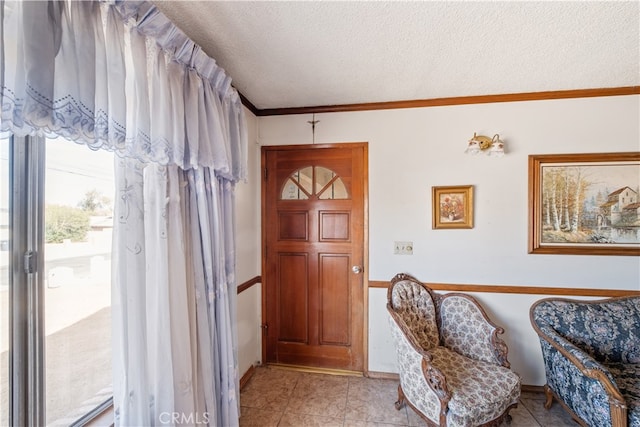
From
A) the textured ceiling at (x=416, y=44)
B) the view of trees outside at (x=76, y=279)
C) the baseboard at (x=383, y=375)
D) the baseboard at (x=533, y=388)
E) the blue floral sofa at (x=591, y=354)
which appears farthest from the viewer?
the baseboard at (x=383, y=375)

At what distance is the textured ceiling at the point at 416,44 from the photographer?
1270 mm

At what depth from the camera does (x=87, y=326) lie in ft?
3.84

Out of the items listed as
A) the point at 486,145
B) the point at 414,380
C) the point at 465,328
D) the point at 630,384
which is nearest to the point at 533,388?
the point at 630,384

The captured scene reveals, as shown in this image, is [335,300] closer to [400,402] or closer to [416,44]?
[400,402]

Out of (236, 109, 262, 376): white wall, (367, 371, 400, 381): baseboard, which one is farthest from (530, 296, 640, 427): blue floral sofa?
(236, 109, 262, 376): white wall

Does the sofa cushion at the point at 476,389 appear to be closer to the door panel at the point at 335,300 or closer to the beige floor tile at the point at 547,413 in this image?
the beige floor tile at the point at 547,413

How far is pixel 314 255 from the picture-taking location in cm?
246

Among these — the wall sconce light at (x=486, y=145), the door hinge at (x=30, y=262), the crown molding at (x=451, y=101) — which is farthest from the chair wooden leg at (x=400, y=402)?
the crown molding at (x=451, y=101)

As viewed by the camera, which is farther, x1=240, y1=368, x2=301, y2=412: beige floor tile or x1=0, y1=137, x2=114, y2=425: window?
x1=240, y1=368, x2=301, y2=412: beige floor tile

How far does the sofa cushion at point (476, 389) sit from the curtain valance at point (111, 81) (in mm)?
1967

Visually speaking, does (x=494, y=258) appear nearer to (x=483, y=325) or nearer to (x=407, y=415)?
(x=483, y=325)

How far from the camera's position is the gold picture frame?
222 cm

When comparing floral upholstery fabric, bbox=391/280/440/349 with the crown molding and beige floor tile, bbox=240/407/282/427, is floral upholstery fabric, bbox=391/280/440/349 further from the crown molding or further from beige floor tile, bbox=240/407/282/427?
the crown molding

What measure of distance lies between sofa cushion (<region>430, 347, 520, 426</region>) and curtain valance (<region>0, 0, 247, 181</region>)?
197 centimetres
